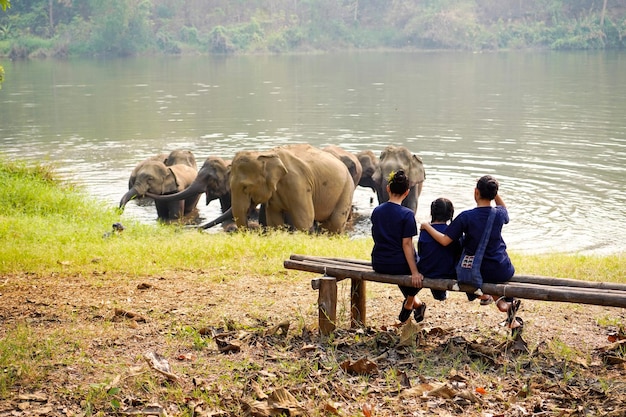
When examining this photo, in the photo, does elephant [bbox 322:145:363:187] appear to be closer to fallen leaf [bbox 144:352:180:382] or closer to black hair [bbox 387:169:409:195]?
black hair [bbox 387:169:409:195]

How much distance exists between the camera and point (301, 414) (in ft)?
18.5

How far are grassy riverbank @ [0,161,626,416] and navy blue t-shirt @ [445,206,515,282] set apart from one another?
59 centimetres

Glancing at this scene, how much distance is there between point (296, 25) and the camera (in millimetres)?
89250

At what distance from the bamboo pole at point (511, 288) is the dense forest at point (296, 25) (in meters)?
71.8

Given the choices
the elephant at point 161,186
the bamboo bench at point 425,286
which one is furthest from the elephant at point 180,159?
the bamboo bench at point 425,286

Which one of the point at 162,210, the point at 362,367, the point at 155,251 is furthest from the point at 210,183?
the point at 362,367

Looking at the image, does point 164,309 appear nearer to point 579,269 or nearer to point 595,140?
point 579,269

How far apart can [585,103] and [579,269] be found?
25246 millimetres

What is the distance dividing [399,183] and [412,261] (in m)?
0.62

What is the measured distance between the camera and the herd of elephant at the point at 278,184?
12898 mm

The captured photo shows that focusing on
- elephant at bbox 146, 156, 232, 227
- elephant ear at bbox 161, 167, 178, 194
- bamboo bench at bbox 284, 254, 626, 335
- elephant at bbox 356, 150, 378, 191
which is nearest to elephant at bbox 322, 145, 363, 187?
elephant at bbox 356, 150, 378, 191

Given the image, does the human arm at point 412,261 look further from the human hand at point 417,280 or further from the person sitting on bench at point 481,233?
the person sitting on bench at point 481,233

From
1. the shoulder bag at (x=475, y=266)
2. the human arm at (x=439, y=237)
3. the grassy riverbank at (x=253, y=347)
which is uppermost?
the human arm at (x=439, y=237)

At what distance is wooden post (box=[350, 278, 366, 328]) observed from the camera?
7164 millimetres
